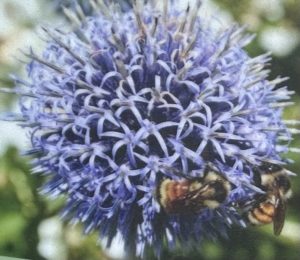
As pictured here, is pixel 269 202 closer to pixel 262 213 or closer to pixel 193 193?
pixel 262 213

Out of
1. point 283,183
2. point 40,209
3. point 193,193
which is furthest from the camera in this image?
point 40,209

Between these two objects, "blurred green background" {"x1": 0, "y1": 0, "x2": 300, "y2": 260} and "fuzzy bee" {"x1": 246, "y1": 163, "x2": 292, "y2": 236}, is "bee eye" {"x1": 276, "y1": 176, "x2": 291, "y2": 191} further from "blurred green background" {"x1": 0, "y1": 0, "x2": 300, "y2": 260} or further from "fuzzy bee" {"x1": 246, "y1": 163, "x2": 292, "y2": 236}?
"blurred green background" {"x1": 0, "y1": 0, "x2": 300, "y2": 260}

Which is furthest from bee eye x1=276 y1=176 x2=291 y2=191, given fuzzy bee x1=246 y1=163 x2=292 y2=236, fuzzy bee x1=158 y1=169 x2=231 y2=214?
fuzzy bee x1=158 y1=169 x2=231 y2=214

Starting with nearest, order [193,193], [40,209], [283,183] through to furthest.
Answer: [193,193] → [283,183] → [40,209]

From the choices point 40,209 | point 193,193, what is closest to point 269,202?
point 193,193

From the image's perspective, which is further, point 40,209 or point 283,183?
point 40,209

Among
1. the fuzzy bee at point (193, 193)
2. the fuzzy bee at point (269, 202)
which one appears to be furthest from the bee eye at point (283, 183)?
the fuzzy bee at point (193, 193)

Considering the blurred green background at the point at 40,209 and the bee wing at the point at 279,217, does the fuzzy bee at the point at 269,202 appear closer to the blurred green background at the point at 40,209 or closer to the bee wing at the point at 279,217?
the bee wing at the point at 279,217
